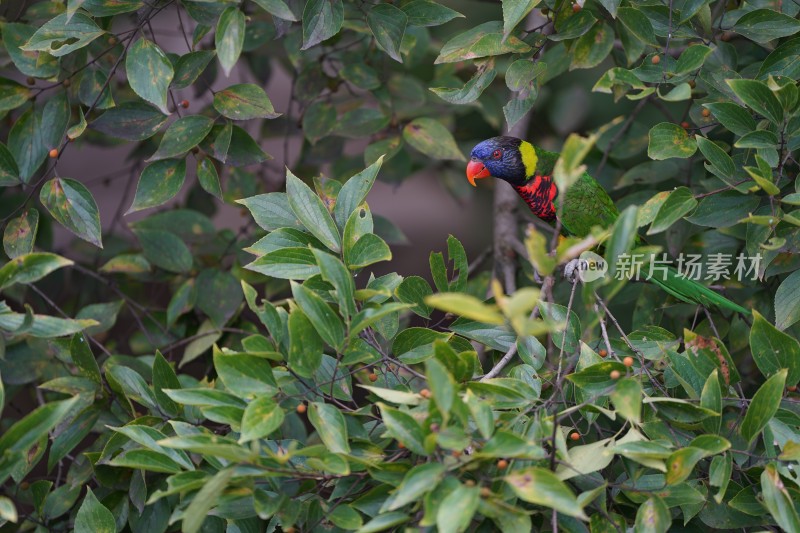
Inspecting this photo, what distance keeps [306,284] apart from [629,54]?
865mm

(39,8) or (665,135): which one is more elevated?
(39,8)

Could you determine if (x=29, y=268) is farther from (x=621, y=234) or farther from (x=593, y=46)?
(x=593, y=46)

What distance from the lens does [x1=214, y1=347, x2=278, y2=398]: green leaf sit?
3.76 ft

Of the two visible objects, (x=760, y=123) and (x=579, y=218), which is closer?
(x=760, y=123)

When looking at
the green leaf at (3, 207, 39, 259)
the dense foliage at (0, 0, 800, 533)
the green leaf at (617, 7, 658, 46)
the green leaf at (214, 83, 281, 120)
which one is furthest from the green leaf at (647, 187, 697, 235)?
the green leaf at (3, 207, 39, 259)

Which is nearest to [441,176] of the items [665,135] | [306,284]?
[665,135]

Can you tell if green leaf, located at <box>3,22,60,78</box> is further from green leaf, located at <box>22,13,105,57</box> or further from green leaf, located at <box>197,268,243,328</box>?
green leaf, located at <box>197,268,243,328</box>

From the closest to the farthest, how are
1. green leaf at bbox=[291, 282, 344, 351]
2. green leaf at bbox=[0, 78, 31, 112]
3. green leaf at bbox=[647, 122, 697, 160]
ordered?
green leaf at bbox=[291, 282, 344, 351] → green leaf at bbox=[647, 122, 697, 160] → green leaf at bbox=[0, 78, 31, 112]

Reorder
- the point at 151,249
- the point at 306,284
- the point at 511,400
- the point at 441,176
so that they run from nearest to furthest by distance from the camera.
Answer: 1. the point at 511,400
2. the point at 306,284
3. the point at 151,249
4. the point at 441,176

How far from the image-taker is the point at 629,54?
5.39 feet

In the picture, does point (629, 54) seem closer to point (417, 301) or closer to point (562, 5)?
point (562, 5)

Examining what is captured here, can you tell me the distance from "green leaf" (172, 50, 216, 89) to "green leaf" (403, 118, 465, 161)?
66 centimetres

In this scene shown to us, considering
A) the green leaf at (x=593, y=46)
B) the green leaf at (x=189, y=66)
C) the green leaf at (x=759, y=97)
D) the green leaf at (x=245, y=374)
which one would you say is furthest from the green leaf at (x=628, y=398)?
the green leaf at (x=189, y=66)

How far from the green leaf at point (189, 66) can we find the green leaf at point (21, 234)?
0.41m
